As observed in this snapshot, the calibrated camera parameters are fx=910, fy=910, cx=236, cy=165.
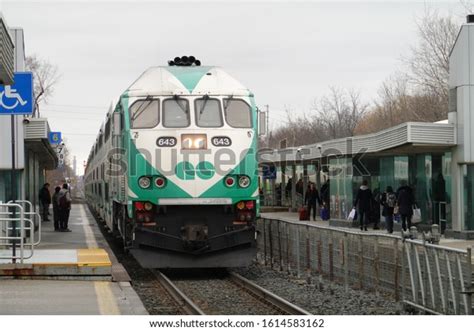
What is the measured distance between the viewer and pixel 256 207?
52.3 feet

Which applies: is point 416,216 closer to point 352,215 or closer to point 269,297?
point 352,215

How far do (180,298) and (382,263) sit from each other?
3.09 meters

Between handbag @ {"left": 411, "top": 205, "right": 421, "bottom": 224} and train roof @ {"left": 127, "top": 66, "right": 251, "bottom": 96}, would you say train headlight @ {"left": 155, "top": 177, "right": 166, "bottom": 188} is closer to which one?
train roof @ {"left": 127, "top": 66, "right": 251, "bottom": 96}

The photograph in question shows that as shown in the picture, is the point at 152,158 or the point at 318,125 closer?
the point at 152,158

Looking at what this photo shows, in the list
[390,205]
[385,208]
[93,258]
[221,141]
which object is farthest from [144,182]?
[385,208]

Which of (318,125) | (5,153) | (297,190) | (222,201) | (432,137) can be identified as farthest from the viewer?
(318,125)

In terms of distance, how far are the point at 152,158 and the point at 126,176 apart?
0.72 metres

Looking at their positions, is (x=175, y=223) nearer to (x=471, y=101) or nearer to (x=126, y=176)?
(x=126, y=176)

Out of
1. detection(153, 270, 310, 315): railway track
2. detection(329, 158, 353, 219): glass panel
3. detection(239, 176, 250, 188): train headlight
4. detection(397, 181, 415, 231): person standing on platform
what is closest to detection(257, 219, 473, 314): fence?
detection(153, 270, 310, 315): railway track

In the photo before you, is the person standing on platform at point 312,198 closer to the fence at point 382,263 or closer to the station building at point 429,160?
the station building at point 429,160

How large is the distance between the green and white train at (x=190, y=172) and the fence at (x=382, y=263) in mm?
1466

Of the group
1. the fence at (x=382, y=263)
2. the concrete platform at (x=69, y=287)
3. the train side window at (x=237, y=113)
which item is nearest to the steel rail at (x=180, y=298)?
the concrete platform at (x=69, y=287)

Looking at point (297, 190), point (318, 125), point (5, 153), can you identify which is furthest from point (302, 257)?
point (318, 125)

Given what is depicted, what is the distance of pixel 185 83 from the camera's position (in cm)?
1620
